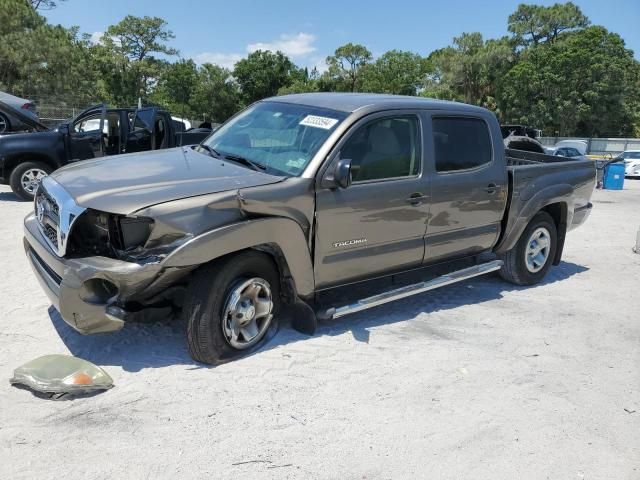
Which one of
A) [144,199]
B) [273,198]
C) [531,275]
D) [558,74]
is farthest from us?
[558,74]

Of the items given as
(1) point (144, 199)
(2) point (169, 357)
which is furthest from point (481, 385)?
(1) point (144, 199)

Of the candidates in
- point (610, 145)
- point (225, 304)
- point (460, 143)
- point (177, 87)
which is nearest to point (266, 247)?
point (225, 304)

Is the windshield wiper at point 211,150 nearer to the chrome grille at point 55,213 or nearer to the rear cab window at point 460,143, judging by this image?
the chrome grille at point 55,213

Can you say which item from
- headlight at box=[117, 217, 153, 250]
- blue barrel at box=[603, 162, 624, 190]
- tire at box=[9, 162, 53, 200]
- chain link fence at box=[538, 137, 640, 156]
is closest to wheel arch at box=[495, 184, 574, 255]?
headlight at box=[117, 217, 153, 250]

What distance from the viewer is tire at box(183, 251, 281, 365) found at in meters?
3.60

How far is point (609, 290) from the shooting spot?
6328 mm

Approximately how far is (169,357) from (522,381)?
2.49 meters

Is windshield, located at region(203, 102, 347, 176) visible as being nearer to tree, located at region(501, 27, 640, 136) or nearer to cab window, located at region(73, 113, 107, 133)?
cab window, located at region(73, 113, 107, 133)

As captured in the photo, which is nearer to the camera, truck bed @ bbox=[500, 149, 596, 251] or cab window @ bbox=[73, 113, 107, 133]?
truck bed @ bbox=[500, 149, 596, 251]

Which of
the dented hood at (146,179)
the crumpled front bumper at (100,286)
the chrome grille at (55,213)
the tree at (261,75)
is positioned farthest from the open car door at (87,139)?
the tree at (261,75)

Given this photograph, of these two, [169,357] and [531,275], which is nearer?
[169,357]

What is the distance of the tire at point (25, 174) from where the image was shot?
31.5 feet

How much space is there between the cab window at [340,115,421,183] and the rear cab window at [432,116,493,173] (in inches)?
10.4

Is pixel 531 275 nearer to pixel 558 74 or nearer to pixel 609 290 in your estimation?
pixel 609 290
